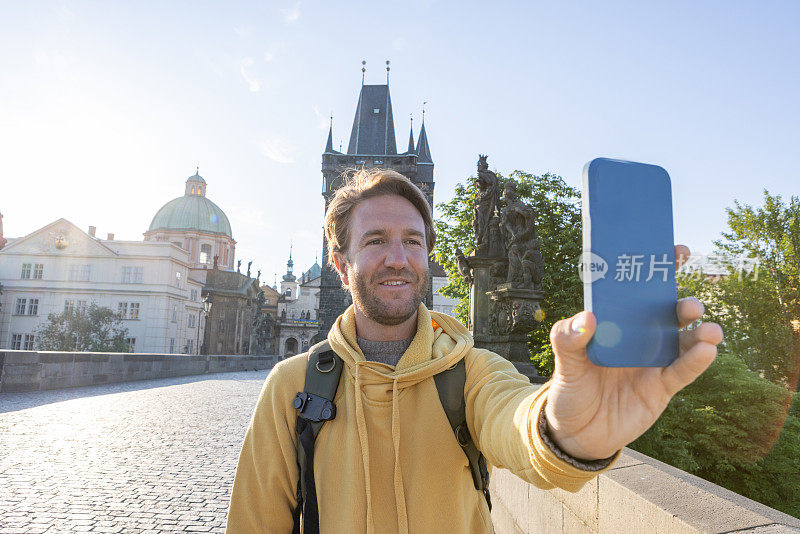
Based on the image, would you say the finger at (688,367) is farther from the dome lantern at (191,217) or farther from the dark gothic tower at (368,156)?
the dome lantern at (191,217)

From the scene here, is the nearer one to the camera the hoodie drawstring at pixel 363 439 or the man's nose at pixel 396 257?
the hoodie drawstring at pixel 363 439

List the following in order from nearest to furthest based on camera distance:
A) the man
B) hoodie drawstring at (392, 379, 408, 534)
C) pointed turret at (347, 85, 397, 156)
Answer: the man < hoodie drawstring at (392, 379, 408, 534) < pointed turret at (347, 85, 397, 156)

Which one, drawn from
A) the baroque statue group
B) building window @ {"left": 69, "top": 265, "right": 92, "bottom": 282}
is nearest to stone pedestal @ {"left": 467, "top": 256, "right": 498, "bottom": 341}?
the baroque statue group

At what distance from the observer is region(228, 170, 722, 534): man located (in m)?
1.36

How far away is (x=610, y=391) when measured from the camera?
1.03 meters

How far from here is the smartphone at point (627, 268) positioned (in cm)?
96

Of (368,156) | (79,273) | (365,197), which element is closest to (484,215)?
(365,197)

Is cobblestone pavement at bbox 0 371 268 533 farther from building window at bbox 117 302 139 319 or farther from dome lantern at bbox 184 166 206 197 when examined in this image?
dome lantern at bbox 184 166 206 197

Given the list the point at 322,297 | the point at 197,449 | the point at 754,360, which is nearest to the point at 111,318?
the point at 322,297

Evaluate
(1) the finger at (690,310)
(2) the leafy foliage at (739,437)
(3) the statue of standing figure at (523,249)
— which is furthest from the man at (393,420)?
(2) the leafy foliage at (739,437)

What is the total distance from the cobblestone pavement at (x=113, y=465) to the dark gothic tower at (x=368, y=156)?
43.4 m

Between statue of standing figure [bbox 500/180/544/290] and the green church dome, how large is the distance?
243ft

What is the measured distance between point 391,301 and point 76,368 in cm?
1471

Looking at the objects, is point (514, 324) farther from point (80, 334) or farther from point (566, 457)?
point (80, 334)
